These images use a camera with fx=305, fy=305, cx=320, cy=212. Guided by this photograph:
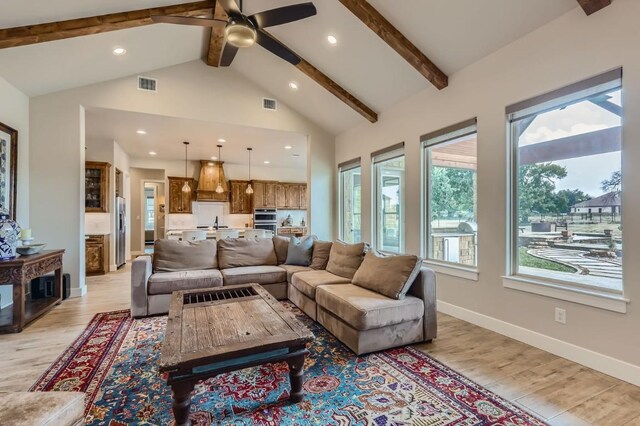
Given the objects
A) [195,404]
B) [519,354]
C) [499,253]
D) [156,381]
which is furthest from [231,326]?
[499,253]

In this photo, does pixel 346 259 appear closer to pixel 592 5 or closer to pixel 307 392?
pixel 307 392

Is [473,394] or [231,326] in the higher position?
[231,326]

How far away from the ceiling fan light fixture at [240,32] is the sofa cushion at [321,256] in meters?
2.70

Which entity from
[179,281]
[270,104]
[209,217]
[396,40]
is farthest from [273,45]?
[209,217]

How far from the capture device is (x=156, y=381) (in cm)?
222

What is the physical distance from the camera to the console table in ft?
10.1

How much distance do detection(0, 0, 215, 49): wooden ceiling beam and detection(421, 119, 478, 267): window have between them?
Answer: 3686 millimetres

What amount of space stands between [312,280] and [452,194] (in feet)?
7.08

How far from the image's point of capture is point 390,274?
2.94 metres

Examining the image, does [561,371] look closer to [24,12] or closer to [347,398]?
[347,398]

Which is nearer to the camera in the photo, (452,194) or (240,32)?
Result: (240,32)

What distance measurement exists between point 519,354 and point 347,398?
5.63ft

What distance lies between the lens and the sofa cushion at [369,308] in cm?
256

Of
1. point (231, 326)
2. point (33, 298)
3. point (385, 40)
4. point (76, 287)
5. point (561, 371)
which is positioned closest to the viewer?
point (231, 326)
